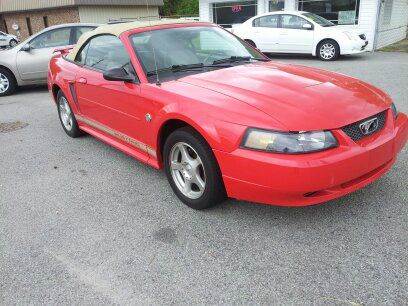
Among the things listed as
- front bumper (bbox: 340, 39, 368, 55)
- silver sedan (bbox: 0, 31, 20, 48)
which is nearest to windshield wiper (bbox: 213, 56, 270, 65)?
front bumper (bbox: 340, 39, 368, 55)

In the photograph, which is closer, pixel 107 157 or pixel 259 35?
pixel 107 157

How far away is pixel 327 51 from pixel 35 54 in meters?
8.37

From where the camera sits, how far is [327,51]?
12.4m

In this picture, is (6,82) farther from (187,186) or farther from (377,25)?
(377,25)

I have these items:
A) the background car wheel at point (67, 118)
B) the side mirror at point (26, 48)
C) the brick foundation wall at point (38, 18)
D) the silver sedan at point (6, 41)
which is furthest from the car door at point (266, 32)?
the brick foundation wall at point (38, 18)

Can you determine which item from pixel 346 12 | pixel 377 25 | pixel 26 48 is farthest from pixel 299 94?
pixel 346 12

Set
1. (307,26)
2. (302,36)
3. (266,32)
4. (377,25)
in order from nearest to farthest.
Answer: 1. (307,26)
2. (302,36)
3. (266,32)
4. (377,25)

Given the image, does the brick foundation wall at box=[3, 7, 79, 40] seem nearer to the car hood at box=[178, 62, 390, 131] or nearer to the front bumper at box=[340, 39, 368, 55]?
the front bumper at box=[340, 39, 368, 55]

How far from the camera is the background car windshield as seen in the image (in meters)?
3.88

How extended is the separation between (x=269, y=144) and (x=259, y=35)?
11614 millimetres

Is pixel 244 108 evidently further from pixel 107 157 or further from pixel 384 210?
pixel 107 157

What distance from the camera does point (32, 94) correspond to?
31.8ft

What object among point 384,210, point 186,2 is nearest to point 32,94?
point 384,210

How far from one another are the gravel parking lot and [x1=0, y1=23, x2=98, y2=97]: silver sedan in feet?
18.8
